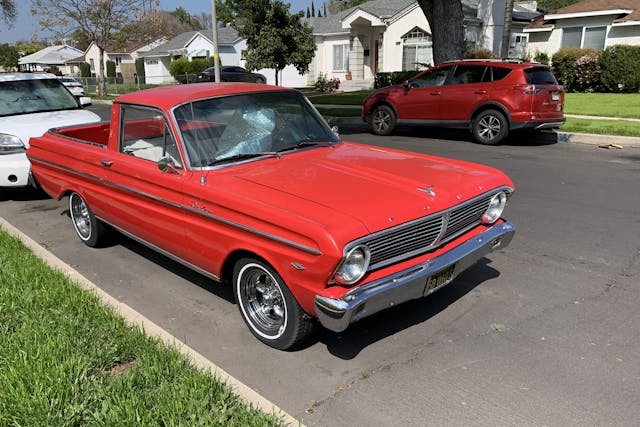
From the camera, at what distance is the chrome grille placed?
10.8 feet

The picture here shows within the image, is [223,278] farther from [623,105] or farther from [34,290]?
[623,105]

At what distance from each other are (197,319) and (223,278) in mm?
494

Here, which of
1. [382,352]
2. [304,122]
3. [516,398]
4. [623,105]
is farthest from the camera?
[623,105]

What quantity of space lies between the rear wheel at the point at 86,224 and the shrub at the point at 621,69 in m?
21.4

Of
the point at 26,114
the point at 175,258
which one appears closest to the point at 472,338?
the point at 175,258

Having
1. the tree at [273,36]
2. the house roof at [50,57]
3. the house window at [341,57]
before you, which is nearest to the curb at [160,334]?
the tree at [273,36]

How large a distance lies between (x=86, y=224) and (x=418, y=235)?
13.4 ft

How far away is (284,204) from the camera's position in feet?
11.2

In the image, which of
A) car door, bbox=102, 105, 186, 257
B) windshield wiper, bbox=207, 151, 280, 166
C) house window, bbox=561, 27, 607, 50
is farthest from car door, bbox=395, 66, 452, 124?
house window, bbox=561, 27, 607, 50

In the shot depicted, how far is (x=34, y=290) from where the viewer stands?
4.39m

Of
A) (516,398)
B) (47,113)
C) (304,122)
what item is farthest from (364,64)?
(516,398)

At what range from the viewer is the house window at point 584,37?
26594 millimetres

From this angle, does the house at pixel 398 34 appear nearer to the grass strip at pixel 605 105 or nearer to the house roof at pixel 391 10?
the house roof at pixel 391 10

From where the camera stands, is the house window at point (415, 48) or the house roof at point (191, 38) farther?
the house roof at point (191, 38)
